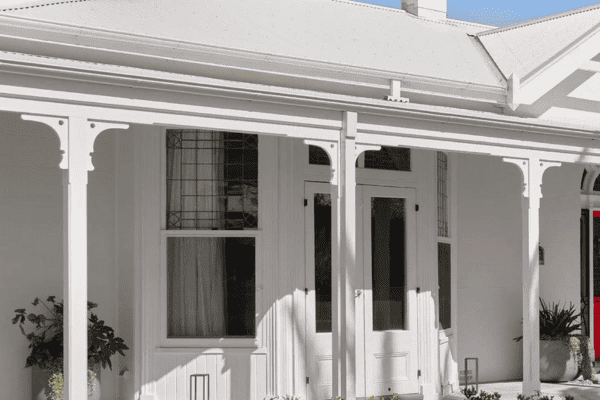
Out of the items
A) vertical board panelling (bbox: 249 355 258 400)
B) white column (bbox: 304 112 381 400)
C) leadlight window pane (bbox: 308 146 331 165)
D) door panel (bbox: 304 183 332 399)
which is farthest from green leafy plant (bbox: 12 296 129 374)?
leadlight window pane (bbox: 308 146 331 165)

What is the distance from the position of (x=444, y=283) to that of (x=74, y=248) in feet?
18.2

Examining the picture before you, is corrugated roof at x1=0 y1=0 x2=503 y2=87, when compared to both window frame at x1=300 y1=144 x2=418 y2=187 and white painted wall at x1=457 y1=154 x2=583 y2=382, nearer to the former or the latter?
window frame at x1=300 y1=144 x2=418 y2=187

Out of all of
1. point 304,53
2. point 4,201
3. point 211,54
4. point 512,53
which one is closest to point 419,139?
point 304,53

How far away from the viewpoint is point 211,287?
10.2 metres

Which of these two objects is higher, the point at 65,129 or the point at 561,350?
the point at 65,129

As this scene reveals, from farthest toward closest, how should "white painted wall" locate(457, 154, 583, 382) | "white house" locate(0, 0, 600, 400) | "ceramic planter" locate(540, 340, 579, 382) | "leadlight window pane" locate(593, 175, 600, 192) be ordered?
1. "leadlight window pane" locate(593, 175, 600, 192)
2. "ceramic planter" locate(540, 340, 579, 382)
3. "white painted wall" locate(457, 154, 583, 382)
4. "white house" locate(0, 0, 600, 400)

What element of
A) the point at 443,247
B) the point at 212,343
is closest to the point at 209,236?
the point at 212,343

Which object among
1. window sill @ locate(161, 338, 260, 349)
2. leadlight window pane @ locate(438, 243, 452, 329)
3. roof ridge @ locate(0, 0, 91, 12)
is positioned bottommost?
window sill @ locate(161, 338, 260, 349)

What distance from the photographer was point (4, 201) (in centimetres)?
942

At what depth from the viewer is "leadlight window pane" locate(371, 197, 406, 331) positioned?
11.1 meters

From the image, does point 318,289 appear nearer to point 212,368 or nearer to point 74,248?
point 212,368

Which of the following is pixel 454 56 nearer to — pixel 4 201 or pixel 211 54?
pixel 211 54

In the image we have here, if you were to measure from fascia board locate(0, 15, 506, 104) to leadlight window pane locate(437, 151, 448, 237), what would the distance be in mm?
1161

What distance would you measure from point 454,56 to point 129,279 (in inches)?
190
